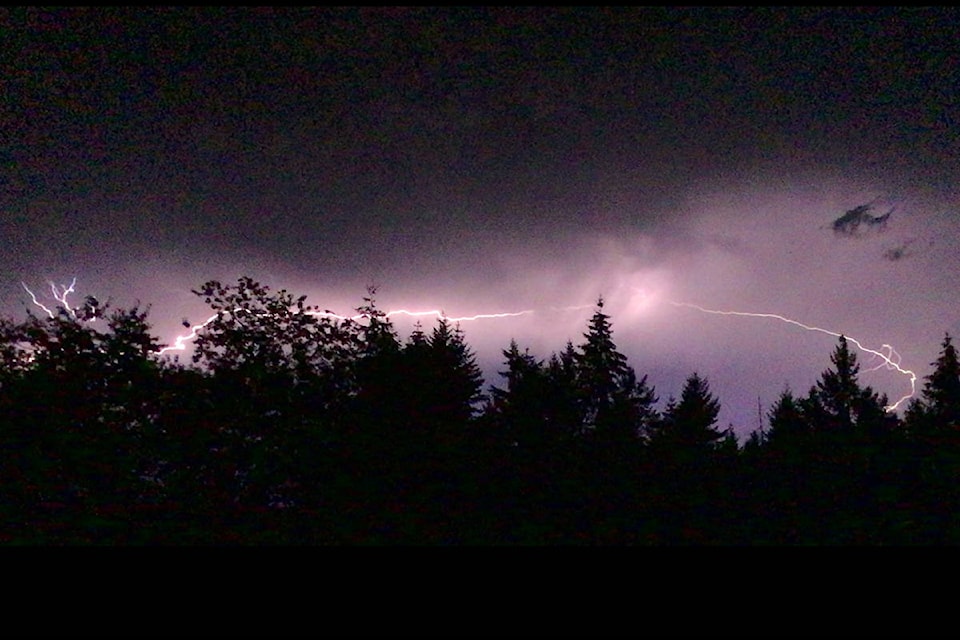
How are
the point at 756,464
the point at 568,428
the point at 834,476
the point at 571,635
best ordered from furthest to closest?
the point at 568,428
the point at 756,464
the point at 834,476
the point at 571,635

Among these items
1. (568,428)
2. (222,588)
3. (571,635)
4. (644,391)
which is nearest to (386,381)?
(568,428)

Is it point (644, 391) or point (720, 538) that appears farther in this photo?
point (644, 391)

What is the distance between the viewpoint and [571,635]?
8.36ft

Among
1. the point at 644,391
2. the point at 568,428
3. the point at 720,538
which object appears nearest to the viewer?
the point at 720,538

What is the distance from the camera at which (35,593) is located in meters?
2.64

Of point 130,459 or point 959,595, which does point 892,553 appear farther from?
point 130,459

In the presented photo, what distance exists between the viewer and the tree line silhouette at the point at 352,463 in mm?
5281

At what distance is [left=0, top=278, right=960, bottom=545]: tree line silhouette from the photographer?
17.3 ft

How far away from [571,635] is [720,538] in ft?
10.2

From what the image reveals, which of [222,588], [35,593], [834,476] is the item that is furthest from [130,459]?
[834,476]

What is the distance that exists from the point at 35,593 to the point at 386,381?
472 cm

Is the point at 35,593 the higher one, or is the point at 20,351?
the point at 20,351

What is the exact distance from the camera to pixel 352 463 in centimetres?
634

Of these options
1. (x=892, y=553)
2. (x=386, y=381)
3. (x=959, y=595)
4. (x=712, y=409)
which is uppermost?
(x=712, y=409)
